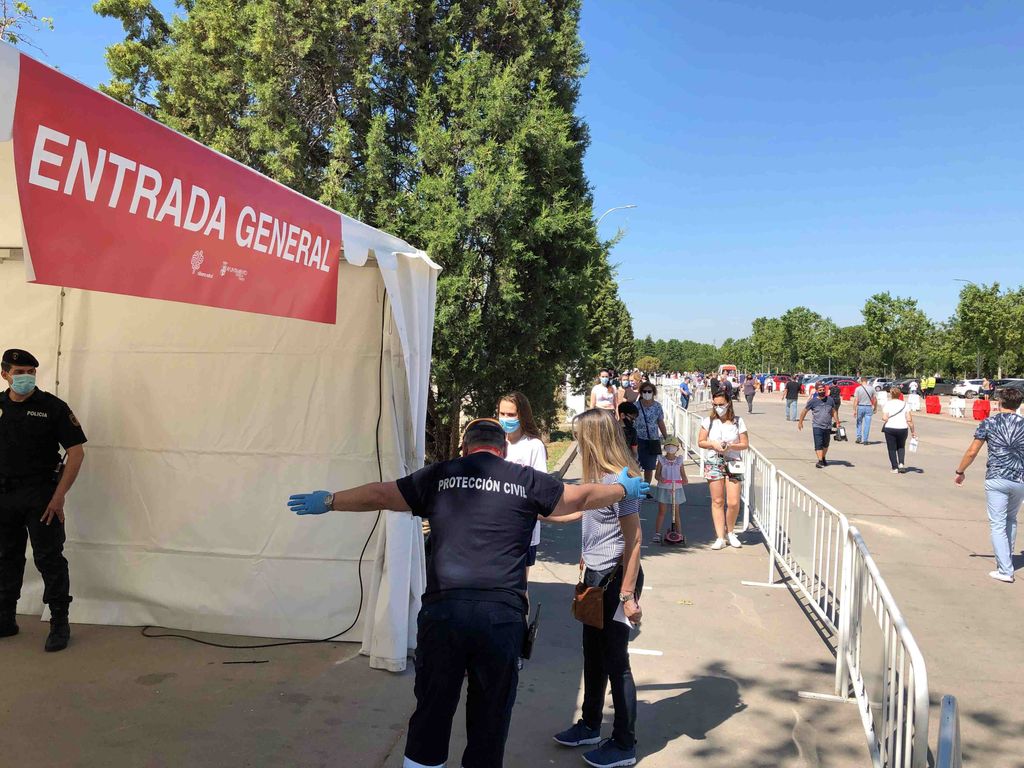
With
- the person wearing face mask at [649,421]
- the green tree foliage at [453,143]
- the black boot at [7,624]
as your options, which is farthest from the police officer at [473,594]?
the person wearing face mask at [649,421]

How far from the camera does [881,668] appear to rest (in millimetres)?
3482

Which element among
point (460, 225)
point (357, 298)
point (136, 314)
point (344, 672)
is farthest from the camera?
point (460, 225)

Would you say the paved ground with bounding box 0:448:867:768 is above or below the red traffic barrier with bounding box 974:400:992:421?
below

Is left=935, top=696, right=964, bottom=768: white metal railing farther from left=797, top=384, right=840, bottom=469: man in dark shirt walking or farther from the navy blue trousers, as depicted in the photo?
left=797, top=384, right=840, bottom=469: man in dark shirt walking

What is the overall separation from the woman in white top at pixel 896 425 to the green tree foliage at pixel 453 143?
9555mm

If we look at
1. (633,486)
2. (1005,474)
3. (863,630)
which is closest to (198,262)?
(633,486)

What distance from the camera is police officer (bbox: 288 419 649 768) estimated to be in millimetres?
2709

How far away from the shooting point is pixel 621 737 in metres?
3.54

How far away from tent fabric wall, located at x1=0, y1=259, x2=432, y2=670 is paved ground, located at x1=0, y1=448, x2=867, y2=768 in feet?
1.15

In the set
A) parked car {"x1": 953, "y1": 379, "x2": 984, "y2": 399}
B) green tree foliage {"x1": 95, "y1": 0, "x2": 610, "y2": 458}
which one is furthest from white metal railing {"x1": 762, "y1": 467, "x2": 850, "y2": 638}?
parked car {"x1": 953, "y1": 379, "x2": 984, "y2": 399}

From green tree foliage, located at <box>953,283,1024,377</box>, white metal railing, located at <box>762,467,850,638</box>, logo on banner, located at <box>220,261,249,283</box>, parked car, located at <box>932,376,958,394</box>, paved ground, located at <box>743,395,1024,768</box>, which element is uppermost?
green tree foliage, located at <box>953,283,1024,377</box>

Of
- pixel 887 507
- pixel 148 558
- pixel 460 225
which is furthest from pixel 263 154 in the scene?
pixel 887 507

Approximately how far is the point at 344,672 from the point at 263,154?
501 cm

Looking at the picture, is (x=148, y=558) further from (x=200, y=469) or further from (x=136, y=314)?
(x=136, y=314)
